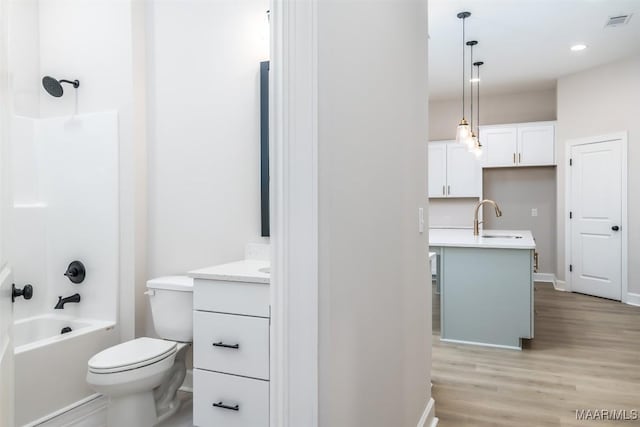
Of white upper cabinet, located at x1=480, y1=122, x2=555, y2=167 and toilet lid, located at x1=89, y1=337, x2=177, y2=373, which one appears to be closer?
toilet lid, located at x1=89, y1=337, x2=177, y2=373

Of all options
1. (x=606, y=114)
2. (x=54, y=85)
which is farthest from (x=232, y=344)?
(x=606, y=114)

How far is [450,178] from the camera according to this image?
666cm

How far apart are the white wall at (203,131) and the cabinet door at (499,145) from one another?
16.1ft

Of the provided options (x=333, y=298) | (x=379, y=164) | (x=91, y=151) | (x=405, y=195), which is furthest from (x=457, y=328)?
(x=91, y=151)

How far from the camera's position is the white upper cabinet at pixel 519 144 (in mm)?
6160

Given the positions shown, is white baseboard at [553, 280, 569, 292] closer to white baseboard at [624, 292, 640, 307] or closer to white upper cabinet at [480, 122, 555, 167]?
white baseboard at [624, 292, 640, 307]

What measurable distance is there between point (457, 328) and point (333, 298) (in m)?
2.98

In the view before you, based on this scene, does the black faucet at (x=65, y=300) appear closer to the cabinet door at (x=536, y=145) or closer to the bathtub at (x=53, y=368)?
the bathtub at (x=53, y=368)

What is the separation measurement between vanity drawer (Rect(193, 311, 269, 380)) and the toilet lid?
281 millimetres

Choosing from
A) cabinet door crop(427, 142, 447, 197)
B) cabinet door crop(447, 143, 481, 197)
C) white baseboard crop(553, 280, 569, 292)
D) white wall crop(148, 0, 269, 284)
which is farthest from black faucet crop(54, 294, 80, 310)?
white baseboard crop(553, 280, 569, 292)

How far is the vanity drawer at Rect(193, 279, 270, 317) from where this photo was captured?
1893mm

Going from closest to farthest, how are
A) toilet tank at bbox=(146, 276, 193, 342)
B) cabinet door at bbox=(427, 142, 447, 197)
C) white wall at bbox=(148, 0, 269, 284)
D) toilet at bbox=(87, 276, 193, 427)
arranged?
toilet at bbox=(87, 276, 193, 427) < toilet tank at bbox=(146, 276, 193, 342) < white wall at bbox=(148, 0, 269, 284) < cabinet door at bbox=(427, 142, 447, 197)

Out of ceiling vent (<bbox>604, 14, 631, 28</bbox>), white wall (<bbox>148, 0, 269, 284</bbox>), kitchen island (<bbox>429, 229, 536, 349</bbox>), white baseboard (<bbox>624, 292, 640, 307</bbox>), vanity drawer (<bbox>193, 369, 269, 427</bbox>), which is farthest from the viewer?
white baseboard (<bbox>624, 292, 640, 307</bbox>)

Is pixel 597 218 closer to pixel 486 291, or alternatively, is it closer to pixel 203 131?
pixel 486 291
